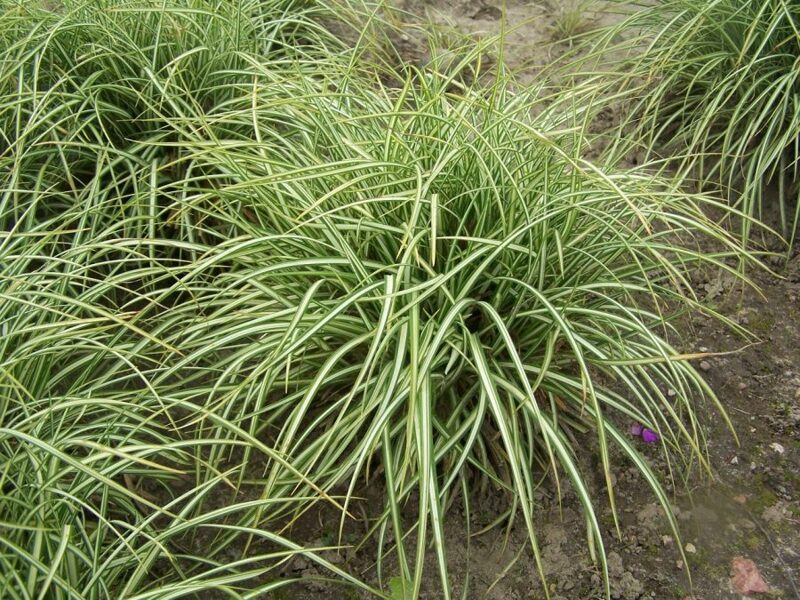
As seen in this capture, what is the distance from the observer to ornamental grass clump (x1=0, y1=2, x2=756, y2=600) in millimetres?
1691

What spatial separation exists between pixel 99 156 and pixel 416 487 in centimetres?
155

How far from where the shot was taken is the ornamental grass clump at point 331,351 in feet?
5.55

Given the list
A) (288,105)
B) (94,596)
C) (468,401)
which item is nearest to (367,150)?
(288,105)

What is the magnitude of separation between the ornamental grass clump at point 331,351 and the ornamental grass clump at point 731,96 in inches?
26.3

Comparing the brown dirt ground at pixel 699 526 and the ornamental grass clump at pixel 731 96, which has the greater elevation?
the ornamental grass clump at pixel 731 96

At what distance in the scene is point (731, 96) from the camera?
2.92m

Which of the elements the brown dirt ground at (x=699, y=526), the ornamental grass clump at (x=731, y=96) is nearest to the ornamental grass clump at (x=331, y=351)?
the brown dirt ground at (x=699, y=526)

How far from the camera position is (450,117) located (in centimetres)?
211

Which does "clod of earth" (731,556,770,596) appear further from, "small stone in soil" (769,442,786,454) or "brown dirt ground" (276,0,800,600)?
"small stone in soil" (769,442,786,454)

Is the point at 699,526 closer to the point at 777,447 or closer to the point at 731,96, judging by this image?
the point at 777,447

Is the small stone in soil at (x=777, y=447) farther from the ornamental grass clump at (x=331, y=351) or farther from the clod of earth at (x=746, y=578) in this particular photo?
the clod of earth at (x=746, y=578)

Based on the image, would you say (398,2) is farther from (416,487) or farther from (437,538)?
(437,538)

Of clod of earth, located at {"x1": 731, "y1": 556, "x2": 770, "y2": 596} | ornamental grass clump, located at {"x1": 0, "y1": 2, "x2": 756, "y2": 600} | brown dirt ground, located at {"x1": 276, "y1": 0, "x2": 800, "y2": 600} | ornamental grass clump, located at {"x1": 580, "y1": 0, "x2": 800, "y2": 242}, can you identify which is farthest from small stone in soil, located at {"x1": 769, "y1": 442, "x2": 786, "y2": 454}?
ornamental grass clump, located at {"x1": 580, "y1": 0, "x2": 800, "y2": 242}

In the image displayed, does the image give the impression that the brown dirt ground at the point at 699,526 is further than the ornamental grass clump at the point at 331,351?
Yes
